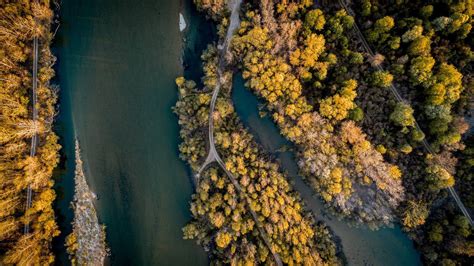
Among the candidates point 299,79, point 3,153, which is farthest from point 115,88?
point 299,79

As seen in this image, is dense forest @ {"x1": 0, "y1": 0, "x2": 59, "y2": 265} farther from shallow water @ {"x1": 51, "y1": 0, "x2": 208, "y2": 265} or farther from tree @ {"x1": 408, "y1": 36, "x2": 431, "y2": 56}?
tree @ {"x1": 408, "y1": 36, "x2": 431, "y2": 56}

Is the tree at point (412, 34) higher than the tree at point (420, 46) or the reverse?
higher

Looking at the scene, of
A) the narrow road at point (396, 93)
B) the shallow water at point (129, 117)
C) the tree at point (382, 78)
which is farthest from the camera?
the shallow water at point (129, 117)

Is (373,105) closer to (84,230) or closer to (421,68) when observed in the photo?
(421,68)

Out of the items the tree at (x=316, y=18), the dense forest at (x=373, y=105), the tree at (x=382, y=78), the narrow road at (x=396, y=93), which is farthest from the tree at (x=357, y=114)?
the tree at (x=316, y=18)

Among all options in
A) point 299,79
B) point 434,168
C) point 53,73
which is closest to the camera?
point 434,168

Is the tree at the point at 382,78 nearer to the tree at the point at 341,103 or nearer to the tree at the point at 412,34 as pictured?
the tree at the point at 341,103

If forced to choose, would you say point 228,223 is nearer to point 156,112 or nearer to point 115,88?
point 156,112
